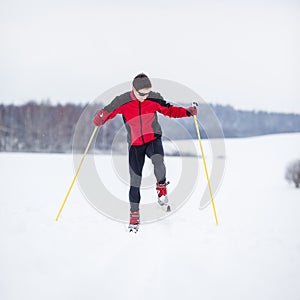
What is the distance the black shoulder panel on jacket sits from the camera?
2.32 m

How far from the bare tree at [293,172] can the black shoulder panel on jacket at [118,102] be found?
2973 millimetres

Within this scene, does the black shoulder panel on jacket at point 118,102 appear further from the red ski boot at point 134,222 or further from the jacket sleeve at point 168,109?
the red ski boot at point 134,222

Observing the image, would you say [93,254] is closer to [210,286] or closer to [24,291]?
[24,291]

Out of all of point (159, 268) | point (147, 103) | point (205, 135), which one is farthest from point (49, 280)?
point (205, 135)

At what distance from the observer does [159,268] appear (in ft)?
6.89

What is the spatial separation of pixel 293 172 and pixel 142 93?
297 cm

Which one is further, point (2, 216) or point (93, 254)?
point (2, 216)

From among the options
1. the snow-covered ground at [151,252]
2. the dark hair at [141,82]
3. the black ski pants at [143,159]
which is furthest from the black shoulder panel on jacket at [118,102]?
the snow-covered ground at [151,252]

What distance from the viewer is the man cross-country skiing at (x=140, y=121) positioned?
230 centimetres

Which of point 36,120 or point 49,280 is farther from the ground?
point 36,120

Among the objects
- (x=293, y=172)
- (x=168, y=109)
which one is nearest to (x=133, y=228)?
(x=168, y=109)

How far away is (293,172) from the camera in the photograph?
4.32m

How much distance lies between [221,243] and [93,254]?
927 millimetres

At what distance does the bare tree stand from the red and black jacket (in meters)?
2.67
